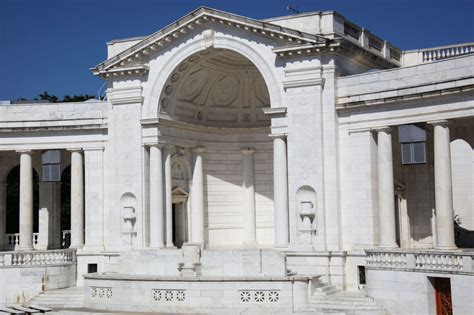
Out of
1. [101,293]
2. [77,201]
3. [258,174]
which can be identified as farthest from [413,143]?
[77,201]

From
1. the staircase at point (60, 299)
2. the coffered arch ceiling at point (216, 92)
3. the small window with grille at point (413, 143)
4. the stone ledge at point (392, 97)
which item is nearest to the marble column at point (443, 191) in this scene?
the small window with grille at point (413, 143)

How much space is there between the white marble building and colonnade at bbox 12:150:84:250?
0.35ft

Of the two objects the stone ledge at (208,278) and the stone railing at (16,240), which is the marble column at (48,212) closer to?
the stone railing at (16,240)

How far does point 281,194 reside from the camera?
120 feet

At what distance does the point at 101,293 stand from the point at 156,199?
7.65 metres

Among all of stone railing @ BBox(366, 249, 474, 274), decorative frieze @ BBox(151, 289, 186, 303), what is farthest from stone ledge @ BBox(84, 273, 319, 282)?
stone railing @ BBox(366, 249, 474, 274)

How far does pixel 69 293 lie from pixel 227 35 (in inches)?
583

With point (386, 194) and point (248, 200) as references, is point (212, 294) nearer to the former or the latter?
point (386, 194)

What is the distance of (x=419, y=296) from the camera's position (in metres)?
28.8

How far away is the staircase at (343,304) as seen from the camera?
2975 centimetres

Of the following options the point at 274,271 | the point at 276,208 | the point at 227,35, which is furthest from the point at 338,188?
the point at 227,35

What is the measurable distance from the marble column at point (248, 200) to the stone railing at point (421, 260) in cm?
1417

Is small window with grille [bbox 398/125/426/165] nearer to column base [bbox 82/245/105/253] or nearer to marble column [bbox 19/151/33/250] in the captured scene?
column base [bbox 82/245/105/253]

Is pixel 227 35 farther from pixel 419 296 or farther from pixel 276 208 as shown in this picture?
pixel 419 296
